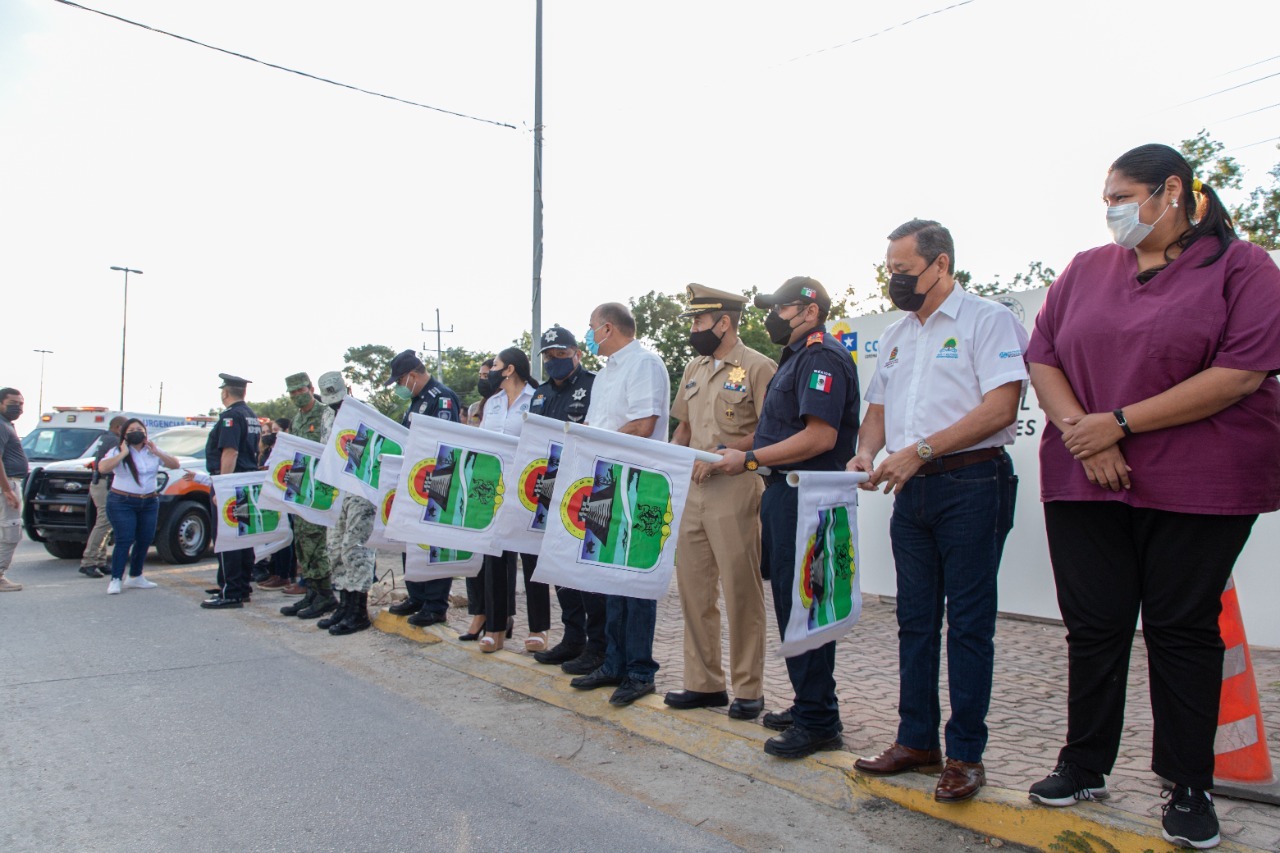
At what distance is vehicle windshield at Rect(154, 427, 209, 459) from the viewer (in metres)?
13.7

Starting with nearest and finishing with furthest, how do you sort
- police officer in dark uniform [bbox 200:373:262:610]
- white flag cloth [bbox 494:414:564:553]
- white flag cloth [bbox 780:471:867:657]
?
1. white flag cloth [bbox 780:471:867:657]
2. white flag cloth [bbox 494:414:564:553]
3. police officer in dark uniform [bbox 200:373:262:610]

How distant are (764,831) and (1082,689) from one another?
1.18 m

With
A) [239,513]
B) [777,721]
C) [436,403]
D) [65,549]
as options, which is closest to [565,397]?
[436,403]

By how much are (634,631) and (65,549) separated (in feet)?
36.7

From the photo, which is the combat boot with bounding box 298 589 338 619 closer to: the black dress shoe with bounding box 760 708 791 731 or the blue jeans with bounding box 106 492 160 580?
the blue jeans with bounding box 106 492 160 580

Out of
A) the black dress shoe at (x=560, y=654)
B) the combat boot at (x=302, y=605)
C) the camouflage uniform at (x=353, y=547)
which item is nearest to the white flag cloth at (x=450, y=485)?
the black dress shoe at (x=560, y=654)

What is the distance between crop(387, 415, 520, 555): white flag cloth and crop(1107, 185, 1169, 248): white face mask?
351 centimetres

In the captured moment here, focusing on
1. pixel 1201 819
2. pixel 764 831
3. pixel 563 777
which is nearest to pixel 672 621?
pixel 563 777

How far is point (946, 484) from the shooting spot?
327cm

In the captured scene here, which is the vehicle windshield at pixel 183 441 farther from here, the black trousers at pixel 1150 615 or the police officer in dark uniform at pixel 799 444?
the black trousers at pixel 1150 615

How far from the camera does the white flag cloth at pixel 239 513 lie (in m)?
8.14

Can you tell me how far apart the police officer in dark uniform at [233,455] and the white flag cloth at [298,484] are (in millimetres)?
1251

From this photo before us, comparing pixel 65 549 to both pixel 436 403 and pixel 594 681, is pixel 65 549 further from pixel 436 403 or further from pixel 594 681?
pixel 594 681

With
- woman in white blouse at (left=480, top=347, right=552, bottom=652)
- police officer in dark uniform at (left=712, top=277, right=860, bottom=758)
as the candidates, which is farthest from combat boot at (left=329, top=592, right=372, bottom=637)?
police officer in dark uniform at (left=712, top=277, right=860, bottom=758)
